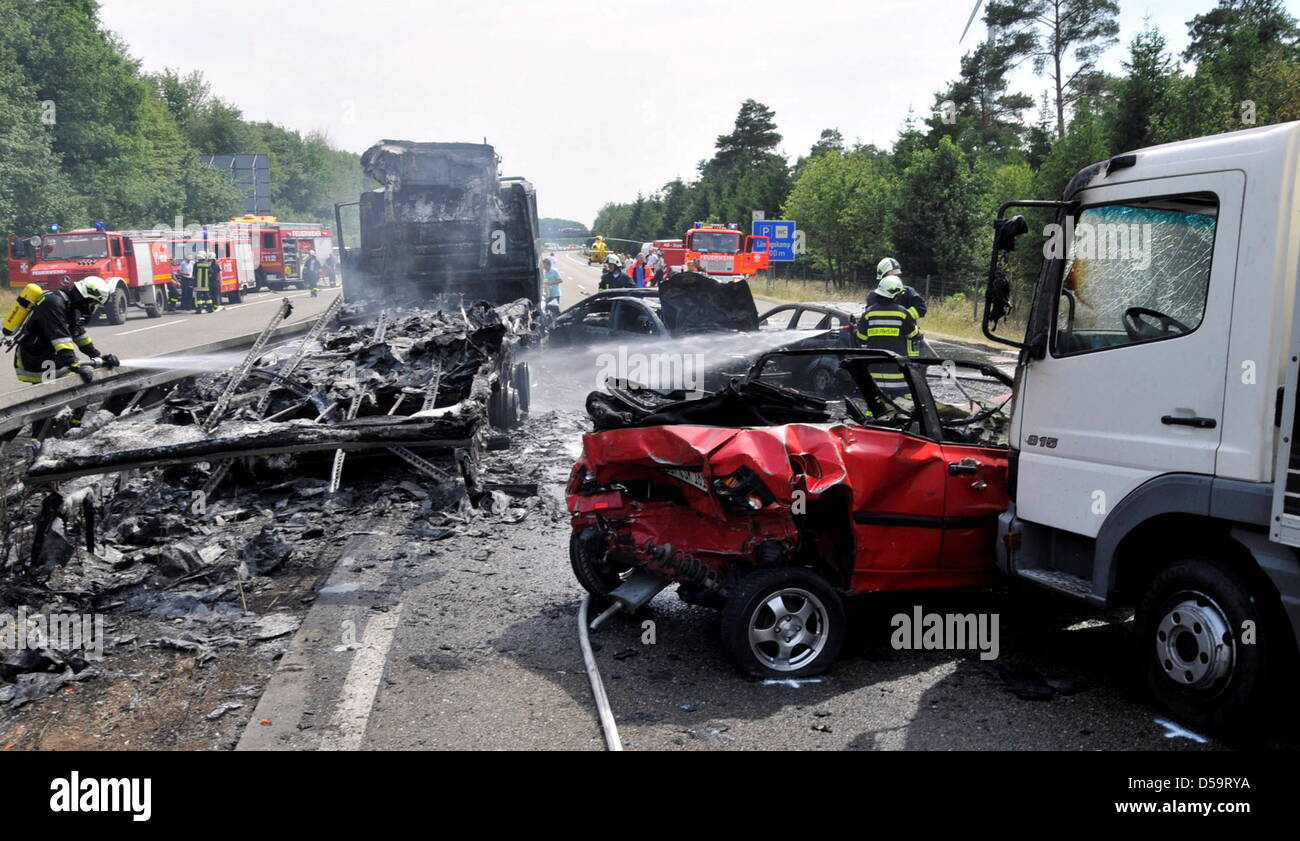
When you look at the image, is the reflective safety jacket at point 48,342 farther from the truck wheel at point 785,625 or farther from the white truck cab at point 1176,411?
the white truck cab at point 1176,411

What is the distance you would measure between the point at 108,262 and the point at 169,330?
4602 millimetres

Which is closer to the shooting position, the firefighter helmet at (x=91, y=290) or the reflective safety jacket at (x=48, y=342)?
the reflective safety jacket at (x=48, y=342)

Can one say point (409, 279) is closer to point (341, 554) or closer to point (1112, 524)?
point (341, 554)

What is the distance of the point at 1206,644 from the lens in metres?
3.89

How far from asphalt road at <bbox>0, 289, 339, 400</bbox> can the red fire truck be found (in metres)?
0.64

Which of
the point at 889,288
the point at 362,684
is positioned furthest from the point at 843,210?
the point at 362,684

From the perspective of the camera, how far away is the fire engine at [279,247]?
43312 millimetres

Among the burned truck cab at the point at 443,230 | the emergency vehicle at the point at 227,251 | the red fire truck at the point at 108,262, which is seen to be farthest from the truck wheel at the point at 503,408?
the emergency vehicle at the point at 227,251

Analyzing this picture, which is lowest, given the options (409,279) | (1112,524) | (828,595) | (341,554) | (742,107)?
(341,554)

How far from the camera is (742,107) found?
66125 millimetres

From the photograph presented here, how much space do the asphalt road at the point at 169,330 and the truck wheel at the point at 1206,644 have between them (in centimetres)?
1389

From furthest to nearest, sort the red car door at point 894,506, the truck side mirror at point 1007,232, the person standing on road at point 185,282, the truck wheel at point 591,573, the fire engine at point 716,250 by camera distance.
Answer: the fire engine at point 716,250 → the person standing on road at point 185,282 → the truck wheel at point 591,573 → the red car door at point 894,506 → the truck side mirror at point 1007,232
